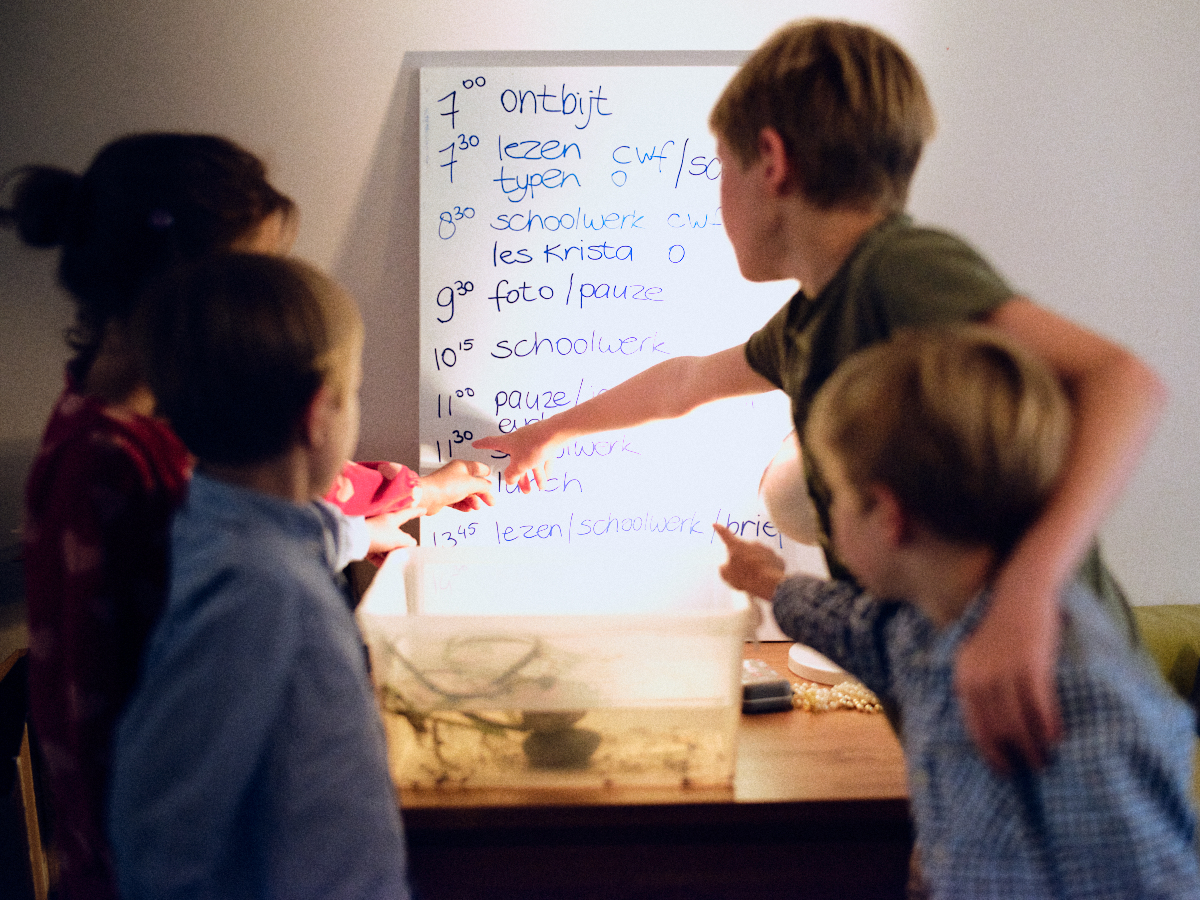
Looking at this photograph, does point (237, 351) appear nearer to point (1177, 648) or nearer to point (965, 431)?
point (965, 431)

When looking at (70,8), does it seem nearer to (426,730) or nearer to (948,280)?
(426,730)

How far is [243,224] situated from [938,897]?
78cm

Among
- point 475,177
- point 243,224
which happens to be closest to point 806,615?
point 243,224

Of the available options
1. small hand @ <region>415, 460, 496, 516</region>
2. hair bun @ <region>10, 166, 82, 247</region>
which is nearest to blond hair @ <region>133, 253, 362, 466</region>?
hair bun @ <region>10, 166, 82, 247</region>

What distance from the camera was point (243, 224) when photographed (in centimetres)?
80

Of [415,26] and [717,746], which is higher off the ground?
[415,26]

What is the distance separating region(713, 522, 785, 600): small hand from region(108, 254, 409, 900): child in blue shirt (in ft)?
1.27

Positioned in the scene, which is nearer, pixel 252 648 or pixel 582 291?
pixel 252 648

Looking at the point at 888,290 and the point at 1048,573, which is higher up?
the point at 888,290

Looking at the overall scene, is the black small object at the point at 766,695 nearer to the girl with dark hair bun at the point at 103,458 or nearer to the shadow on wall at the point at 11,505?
the girl with dark hair bun at the point at 103,458

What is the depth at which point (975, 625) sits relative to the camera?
63 cm

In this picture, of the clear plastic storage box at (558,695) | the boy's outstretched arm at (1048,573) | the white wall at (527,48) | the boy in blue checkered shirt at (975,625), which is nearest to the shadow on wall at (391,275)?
the white wall at (527,48)

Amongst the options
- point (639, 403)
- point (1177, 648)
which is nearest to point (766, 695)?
point (639, 403)

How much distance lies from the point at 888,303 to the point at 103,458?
640mm
